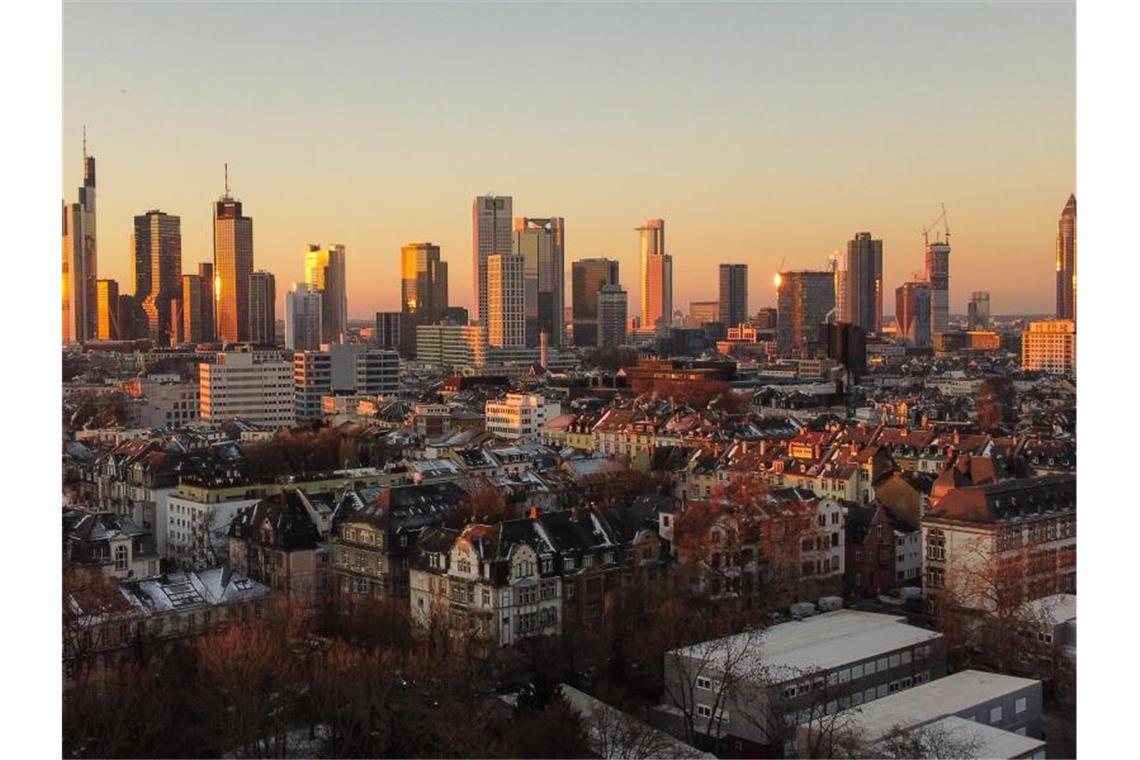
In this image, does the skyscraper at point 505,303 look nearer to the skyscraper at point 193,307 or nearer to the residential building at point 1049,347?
the skyscraper at point 193,307

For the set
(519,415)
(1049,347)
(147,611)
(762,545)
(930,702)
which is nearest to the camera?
(930,702)

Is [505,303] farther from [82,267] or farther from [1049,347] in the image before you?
[1049,347]

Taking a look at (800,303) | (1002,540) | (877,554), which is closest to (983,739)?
(1002,540)

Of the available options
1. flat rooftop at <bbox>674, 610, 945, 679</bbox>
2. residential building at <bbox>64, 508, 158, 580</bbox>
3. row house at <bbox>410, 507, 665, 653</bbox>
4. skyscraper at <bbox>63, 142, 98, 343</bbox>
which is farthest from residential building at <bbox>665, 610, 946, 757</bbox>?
skyscraper at <bbox>63, 142, 98, 343</bbox>

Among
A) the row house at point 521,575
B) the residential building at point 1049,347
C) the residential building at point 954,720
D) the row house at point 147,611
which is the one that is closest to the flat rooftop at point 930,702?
the residential building at point 954,720

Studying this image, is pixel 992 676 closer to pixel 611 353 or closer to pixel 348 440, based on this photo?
pixel 348 440
